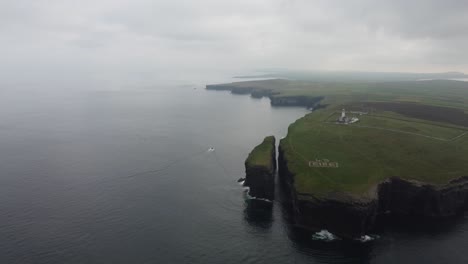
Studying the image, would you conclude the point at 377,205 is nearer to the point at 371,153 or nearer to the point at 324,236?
the point at 324,236

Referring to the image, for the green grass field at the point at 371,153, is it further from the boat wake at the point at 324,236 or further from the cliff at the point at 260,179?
the boat wake at the point at 324,236

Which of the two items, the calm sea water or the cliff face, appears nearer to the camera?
the calm sea water

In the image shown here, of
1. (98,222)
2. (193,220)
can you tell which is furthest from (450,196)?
(98,222)

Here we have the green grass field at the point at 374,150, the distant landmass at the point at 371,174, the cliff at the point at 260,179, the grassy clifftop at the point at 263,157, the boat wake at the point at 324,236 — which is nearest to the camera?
the boat wake at the point at 324,236

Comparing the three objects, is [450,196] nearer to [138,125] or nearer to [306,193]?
[306,193]

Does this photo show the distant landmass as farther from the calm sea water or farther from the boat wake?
the calm sea water

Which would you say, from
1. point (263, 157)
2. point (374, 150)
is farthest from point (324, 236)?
point (374, 150)

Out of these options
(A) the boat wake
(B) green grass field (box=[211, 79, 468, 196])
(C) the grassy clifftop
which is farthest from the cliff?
(A) the boat wake

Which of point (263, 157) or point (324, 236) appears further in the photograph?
point (263, 157)

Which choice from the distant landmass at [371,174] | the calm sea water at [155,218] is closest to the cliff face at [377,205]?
the distant landmass at [371,174]
